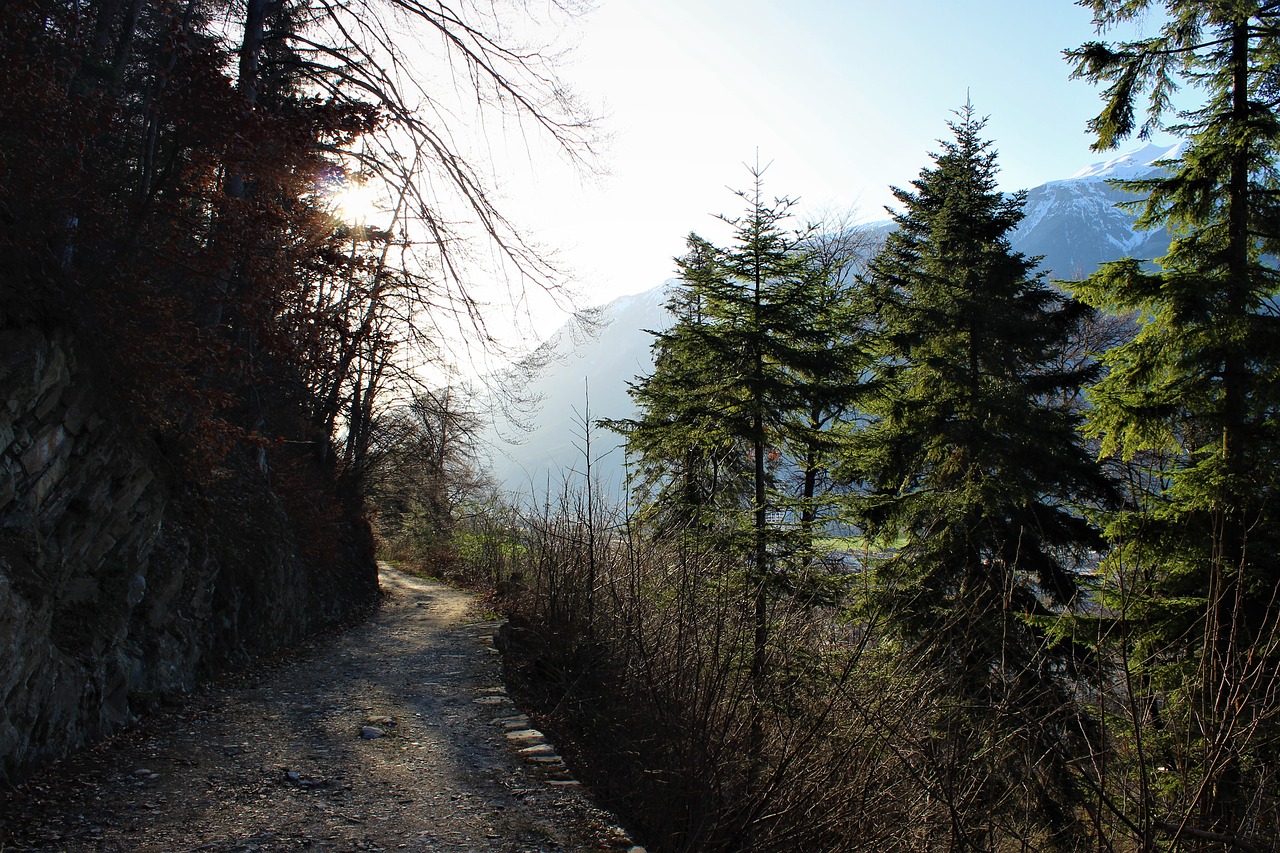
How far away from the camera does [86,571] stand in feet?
18.6

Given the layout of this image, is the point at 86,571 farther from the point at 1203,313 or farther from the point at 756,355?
the point at 1203,313

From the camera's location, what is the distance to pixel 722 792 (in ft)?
14.8

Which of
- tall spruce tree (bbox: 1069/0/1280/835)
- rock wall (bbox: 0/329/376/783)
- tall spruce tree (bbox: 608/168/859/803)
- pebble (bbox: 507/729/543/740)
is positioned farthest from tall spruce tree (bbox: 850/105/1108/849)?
rock wall (bbox: 0/329/376/783)

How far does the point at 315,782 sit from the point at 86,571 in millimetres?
2468

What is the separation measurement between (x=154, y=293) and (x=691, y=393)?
25.6ft

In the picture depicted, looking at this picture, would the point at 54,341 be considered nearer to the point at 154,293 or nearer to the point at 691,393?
the point at 154,293

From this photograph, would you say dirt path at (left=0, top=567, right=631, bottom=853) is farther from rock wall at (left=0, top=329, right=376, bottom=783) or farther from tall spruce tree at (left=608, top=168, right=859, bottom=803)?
tall spruce tree at (left=608, top=168, right=859, bottom=803)

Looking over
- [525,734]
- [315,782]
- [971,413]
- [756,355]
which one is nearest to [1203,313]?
[971,413]

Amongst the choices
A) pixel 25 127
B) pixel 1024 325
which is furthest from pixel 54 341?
pixel 1024 325

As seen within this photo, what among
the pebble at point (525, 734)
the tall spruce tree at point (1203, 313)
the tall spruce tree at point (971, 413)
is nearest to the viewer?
the pebble at point (525, 734)

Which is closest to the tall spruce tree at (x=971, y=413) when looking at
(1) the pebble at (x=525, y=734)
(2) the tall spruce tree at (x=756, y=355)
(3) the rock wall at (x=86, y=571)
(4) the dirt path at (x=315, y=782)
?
(2) the tall spruce tree at (x=756, y=355)

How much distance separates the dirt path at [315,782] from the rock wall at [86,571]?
1.08ft

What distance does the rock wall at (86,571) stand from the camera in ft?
15.3

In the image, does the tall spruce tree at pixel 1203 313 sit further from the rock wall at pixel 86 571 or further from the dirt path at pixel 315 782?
the rock wall at pixel 86 571
